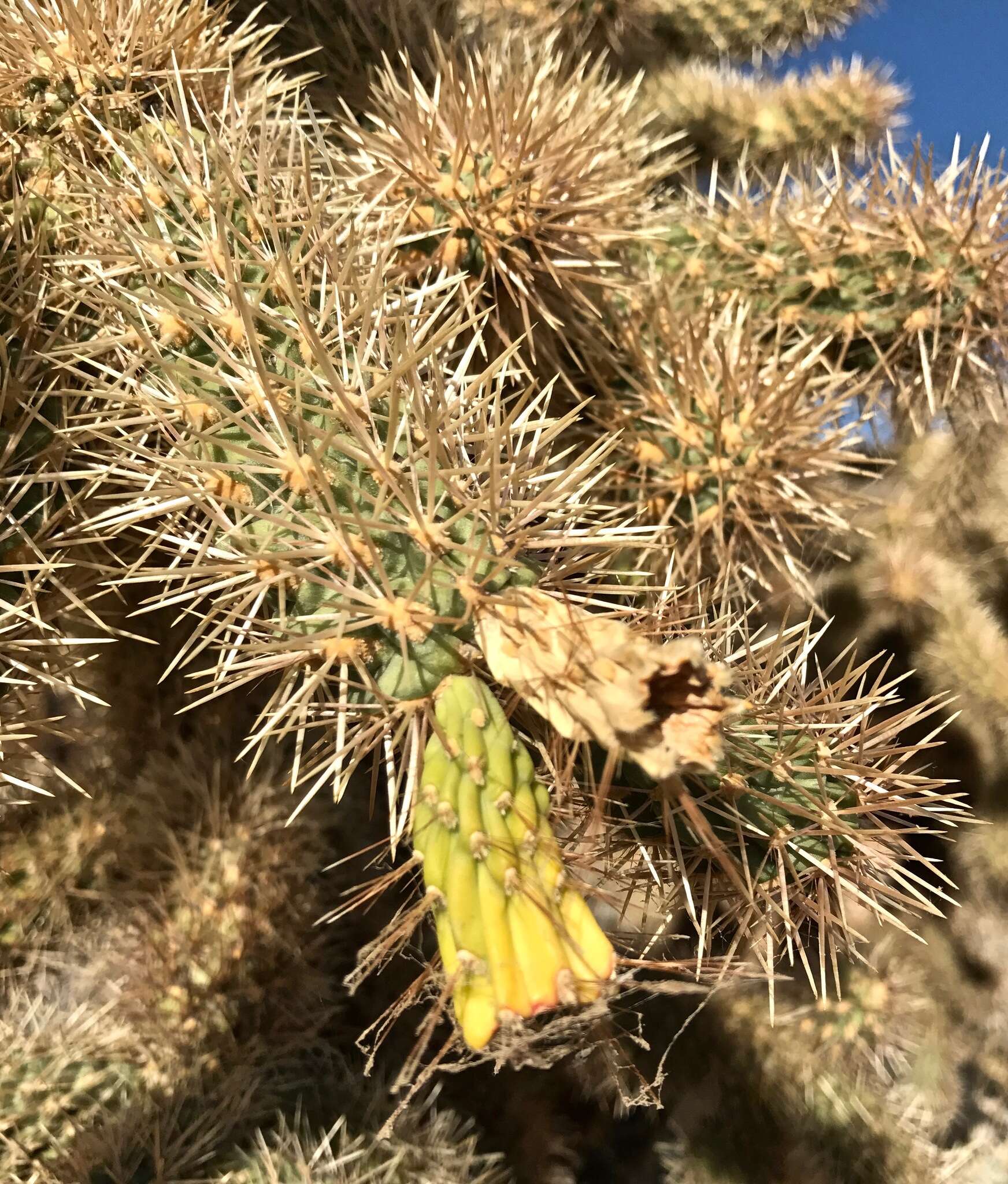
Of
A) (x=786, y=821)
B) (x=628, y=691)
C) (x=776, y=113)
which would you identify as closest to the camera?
(x=628, y=691)

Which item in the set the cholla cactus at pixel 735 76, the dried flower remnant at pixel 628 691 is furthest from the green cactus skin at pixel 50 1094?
the cholla cactus at pixel 735 76

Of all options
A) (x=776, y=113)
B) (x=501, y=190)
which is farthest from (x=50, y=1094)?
(x=776, y=113)

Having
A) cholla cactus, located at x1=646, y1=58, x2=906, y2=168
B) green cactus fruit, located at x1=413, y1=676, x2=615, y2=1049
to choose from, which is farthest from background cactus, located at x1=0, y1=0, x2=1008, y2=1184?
cholla cactus, located at x1=646, y1=58, x2=906, y2=168

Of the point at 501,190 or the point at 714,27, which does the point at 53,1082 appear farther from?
the point at 714,27

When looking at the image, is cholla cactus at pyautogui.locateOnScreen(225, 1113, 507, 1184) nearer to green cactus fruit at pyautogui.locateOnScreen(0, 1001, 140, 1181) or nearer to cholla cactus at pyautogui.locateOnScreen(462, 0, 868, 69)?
green cactus fruit at pyautogui.locateOnScreen(0, 1001, 140, 1181)

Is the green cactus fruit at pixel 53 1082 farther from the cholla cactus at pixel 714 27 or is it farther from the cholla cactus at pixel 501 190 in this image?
the cholla cactus at pixel 714 27

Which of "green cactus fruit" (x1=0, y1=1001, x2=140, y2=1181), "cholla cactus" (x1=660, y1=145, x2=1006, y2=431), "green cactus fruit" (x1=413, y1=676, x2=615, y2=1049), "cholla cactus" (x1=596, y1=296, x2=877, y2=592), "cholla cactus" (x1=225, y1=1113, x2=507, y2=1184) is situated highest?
"cholla cactus" (x1=660, y1=145, x2=1006, y2=431)

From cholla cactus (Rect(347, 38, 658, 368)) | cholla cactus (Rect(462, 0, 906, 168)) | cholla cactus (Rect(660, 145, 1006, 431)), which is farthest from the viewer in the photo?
cholla cactus (Rect(462, 0, 906, 168))

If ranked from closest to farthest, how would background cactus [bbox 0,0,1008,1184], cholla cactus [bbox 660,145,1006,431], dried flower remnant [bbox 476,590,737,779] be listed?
1. dried flower remnant [bbox 476,590,737,779]
2. background cactus [bbox 0,0,1008,1184]
3. cholla cactus [bbox 660,145,1006,431]
